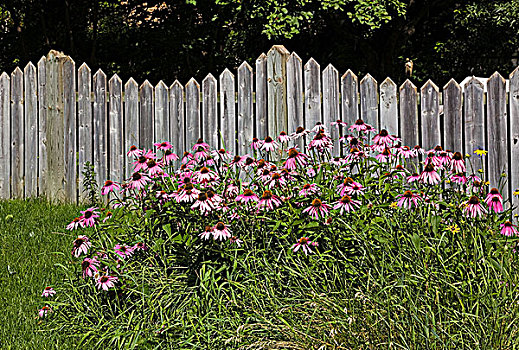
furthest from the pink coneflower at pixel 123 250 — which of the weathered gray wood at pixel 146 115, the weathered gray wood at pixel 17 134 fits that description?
the weathered gray wood at pixel 17 134

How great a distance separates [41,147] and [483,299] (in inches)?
209

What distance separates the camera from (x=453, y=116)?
5.22 m

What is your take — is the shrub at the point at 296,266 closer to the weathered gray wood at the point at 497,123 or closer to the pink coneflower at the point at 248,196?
the pink coneflower at the point at 248,196

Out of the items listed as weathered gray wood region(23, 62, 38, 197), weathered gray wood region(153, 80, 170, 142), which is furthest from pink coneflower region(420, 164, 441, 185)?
weathered gray wood region(23, 62, 38, 197)

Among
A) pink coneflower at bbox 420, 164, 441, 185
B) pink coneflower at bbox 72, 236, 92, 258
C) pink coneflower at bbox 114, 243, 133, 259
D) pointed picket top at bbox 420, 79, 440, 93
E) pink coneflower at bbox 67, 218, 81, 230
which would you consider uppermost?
pointed picket top at bbox 420, 79, 440, 93

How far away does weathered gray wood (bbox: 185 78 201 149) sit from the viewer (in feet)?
19.8

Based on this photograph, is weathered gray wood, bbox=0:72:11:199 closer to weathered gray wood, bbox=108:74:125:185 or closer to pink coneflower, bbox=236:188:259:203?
weathered gray wood, bbox=108:74:125:185

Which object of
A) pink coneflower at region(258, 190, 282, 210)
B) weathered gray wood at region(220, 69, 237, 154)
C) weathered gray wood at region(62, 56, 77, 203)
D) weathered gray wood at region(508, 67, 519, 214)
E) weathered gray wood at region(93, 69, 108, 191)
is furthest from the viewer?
weathered gray wood at region(62, 56, 77, 203)

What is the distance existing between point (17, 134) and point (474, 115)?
4645 millimetres

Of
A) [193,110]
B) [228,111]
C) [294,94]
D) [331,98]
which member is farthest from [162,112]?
[331,98]

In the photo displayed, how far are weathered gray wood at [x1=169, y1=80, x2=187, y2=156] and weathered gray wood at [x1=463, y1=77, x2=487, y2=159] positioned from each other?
2.45 m

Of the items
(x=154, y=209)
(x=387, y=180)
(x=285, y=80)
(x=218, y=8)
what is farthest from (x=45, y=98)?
(x=218, y=8)

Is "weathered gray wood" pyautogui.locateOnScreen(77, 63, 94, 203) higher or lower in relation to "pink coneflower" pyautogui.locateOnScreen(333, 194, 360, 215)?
higher

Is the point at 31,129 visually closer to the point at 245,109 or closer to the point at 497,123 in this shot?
the point at 245,109
